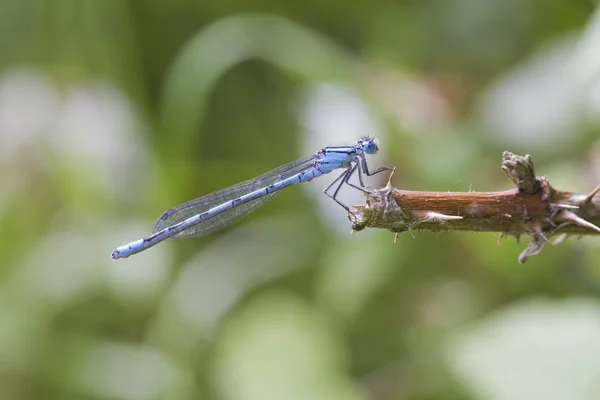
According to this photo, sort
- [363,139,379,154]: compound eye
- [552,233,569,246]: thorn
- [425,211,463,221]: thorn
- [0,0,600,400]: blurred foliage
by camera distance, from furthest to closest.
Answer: [363,139,379,154]: compound eye
[0,0,600,400]: blurred foliage
[552,233,569,246]: thorn
[425,211,463,221]: thorn

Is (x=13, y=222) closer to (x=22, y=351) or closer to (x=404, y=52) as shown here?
(x=22, y=351)

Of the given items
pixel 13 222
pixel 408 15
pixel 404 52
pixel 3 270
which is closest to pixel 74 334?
pixel 3 270

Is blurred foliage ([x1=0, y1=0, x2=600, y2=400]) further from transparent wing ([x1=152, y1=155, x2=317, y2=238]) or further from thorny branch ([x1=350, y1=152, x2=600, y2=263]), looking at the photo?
thorny branch ([x1=350, y1=152, x2=600, y2=263])

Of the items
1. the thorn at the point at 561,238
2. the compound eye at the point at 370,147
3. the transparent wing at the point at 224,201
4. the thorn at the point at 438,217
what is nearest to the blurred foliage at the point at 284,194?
the compound eye at the point at 370,147

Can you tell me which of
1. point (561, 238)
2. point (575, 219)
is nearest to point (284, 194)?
point (561, 238)

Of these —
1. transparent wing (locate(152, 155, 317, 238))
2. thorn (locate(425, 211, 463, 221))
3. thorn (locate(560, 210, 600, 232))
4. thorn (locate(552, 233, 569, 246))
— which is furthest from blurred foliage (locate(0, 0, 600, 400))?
thorn (locate(425, 211, 463, 221))

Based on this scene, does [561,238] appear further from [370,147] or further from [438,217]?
[370,147]
